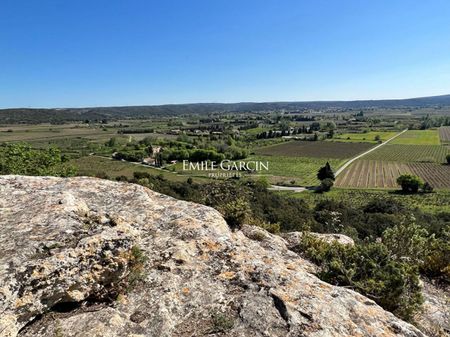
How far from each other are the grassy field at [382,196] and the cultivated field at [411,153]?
3928 centimetres

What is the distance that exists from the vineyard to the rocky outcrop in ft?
239

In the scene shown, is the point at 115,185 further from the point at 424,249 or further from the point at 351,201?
the point at 351,201

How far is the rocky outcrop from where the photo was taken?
5.05 meters

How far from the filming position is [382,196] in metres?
65.6

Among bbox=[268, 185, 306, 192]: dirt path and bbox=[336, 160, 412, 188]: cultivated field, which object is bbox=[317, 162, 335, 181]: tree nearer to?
bbox=[336, 160, 412, 188]: cultivated field

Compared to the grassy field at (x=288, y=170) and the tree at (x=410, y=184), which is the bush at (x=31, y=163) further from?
the tree at (x=410, y=184)

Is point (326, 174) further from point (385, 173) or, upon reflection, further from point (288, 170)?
point (385, 173)

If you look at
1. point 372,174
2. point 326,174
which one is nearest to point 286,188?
point 326,174

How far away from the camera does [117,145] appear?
443 feet

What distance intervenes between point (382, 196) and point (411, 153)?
61649 mm

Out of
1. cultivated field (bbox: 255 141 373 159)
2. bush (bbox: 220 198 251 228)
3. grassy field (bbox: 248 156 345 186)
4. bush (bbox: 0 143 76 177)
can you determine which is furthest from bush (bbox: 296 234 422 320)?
cultivated field (bbox: 255 141 373 159)

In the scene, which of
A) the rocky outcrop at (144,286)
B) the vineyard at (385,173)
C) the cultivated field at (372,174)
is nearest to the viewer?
Answer: the rocky outcrop at (144,286)

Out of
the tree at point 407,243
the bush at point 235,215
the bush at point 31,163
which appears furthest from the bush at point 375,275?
the bush at point 31,163

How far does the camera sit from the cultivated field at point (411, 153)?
105125 mm
